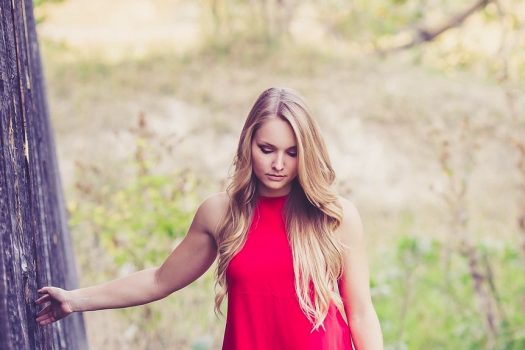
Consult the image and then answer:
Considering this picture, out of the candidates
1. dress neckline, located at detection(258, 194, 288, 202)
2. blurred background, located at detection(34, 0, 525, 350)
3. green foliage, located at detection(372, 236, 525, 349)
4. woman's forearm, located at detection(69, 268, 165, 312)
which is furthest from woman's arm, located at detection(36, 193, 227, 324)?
green foliage, located at detection(372, 236, 525, 349)

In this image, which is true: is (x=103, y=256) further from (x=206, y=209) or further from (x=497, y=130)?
(x=497, y=130)

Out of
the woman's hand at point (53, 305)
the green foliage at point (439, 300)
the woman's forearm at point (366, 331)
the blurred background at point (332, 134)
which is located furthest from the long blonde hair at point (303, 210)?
the green foliage at point (439, 300)

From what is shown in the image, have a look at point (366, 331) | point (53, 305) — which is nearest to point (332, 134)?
point (366, 331)

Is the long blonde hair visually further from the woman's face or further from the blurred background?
the blurred background

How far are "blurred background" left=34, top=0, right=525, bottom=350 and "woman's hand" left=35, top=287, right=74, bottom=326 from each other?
2.29m

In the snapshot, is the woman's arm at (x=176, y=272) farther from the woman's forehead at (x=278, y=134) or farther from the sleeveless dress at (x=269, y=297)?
the woman's forehead at (x=278, y=134)

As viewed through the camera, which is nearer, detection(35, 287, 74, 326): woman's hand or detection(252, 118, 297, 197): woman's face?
detection(35, 287, 74, 326): woman's hand

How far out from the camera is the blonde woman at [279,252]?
2.29 metres

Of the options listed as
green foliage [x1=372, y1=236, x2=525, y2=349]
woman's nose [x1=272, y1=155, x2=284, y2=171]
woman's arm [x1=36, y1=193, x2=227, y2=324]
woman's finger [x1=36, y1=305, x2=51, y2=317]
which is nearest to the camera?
woman's finger [x1=36, y1=305, x2=51, y2=317]

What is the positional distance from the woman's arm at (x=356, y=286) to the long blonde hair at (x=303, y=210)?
3cm

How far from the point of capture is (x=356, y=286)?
95.3 inches

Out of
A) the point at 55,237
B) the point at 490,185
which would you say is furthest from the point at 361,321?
the point at 490,185

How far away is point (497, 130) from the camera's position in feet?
41.2

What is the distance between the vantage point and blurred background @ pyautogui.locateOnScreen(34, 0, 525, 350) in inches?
204
